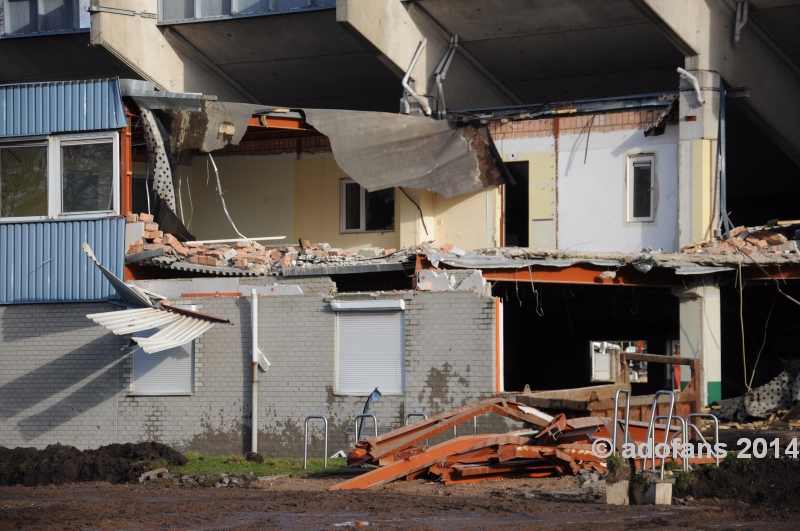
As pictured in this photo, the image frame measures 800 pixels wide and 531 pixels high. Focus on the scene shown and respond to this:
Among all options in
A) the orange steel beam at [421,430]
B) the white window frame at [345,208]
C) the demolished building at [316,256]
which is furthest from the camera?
the white window frame at [345,208]

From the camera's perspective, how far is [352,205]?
68.8 ft

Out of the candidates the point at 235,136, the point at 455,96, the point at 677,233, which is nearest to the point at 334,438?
the point at 235,136

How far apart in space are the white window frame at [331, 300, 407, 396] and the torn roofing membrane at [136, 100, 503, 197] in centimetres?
356

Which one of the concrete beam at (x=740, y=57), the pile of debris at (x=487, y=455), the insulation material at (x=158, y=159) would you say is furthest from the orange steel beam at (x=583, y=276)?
the insulation material at (x=158, y=159)

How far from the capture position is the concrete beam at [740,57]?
18.1 metres

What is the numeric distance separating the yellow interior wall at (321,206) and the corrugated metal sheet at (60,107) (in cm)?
483

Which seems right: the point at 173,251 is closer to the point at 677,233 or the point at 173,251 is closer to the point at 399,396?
the point at 399,396

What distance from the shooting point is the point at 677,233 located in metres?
18.6

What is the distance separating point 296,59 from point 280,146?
9.38 feet

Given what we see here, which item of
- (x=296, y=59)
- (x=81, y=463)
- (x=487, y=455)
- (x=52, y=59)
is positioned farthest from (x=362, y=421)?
(x=52, y=59)

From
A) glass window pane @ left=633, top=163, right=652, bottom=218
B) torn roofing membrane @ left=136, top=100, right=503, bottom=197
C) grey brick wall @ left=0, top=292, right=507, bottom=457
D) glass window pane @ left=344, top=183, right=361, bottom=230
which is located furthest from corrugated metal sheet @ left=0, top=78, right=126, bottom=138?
glass window pane @ left=633, top=163, right=652, bottom=218

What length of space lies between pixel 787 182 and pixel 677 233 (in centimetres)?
837

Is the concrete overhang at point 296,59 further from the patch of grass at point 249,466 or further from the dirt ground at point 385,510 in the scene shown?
the dirt ground at point 385,510

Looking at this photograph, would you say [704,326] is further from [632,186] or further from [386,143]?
[386,143]
